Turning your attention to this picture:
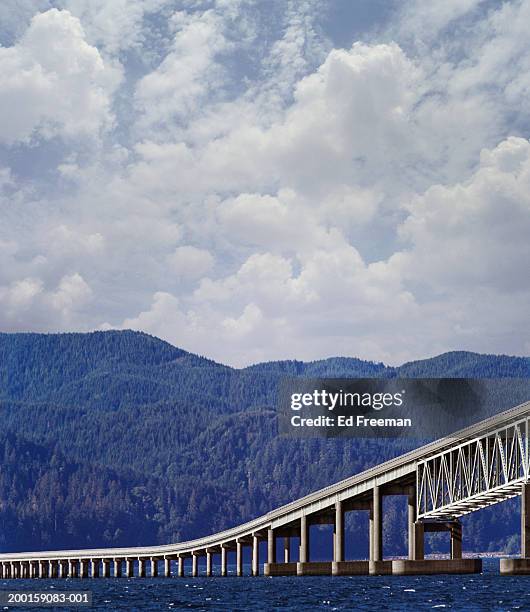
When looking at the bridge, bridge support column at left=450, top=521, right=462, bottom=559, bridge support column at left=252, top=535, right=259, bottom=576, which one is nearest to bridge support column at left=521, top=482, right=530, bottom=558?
the bridge

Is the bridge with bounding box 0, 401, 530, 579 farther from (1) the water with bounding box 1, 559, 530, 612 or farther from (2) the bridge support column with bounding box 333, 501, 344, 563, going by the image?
(1) the water with bounding box 1, 559, 530, 612

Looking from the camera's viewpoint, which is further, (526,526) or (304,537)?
(304,537)

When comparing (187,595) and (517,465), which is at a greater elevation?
(517,465)

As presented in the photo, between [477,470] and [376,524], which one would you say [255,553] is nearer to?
[376,524]

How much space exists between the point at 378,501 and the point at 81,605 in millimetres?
53718

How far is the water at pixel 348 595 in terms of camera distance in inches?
3765

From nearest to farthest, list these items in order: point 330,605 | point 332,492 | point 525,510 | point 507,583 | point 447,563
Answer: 1. point 330,605
2. point 507,583
3. point 525,510
4. point 447,563
5. point 332,492

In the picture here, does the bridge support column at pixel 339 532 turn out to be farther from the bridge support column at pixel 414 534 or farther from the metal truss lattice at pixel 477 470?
the metal truss lattice at pixel 477 470

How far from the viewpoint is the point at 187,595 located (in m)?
126

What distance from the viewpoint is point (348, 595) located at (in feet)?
359

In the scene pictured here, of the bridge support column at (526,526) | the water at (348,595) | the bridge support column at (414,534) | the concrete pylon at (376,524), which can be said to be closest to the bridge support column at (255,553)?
the concrete pylon at (376,524)

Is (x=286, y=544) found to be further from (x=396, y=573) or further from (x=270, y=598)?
(x=270, y=598)

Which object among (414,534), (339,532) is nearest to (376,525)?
(414,534)


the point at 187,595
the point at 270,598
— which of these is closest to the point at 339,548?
the point at 187,595
